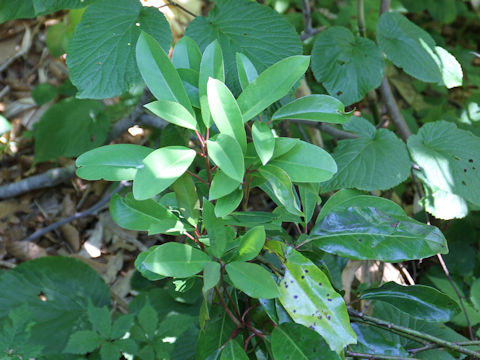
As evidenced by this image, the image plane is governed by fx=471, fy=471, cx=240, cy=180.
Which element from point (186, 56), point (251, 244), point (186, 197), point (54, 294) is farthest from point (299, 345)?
point (54, 294)

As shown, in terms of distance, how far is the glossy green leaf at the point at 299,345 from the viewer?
75 centimetres

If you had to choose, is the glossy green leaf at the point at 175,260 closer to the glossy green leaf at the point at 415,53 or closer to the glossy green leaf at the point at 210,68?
the glossy green leaf at the point at 210,68

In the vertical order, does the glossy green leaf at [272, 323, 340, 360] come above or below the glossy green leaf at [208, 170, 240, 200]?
below

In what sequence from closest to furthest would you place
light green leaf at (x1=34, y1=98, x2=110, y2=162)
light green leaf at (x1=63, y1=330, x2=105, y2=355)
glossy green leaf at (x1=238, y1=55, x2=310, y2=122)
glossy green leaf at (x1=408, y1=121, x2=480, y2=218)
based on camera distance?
glossy green leaf at (x1=238, y1=55, x2=310, y2=122), light green leaf at (x1=63, y1=330, x2=105, y2=355), glossy green leaf at (x1=408, y1=121, x2=480, y2=218), light green leaf at (x1=34, y1=98, x2=110, y2=162)

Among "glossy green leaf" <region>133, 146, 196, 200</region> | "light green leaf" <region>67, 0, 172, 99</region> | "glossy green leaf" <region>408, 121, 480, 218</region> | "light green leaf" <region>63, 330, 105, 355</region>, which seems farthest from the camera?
"glossy green leaf" <region>408, 121, 480, 218</region>

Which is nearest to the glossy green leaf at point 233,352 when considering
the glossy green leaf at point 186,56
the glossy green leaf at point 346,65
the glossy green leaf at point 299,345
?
the glossy green leaf at point 299,345

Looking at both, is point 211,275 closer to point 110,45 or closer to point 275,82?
point 275,82

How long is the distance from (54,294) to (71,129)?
0.65 m

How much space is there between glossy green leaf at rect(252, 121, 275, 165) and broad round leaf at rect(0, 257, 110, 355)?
96cm

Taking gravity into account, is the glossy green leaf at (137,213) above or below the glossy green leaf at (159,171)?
below

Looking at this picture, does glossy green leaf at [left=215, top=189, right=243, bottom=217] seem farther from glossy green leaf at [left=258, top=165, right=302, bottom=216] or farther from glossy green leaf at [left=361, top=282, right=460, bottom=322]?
glossy green leaf at [left=361, top=282, right=460, bottom=322]

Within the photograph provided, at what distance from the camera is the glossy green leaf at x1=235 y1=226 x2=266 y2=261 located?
695 millimetres

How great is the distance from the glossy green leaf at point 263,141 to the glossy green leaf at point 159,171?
10 cm

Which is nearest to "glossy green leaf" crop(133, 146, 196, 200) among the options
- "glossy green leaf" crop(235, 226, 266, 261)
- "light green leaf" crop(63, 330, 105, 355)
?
"glossy green leaf" crop(235, 226, 266, 261)
